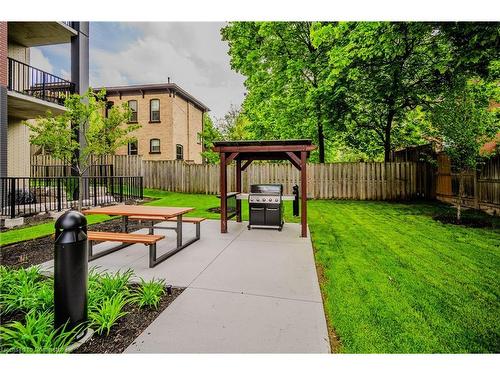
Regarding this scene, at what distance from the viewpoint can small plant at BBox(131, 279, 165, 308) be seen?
3135 mm

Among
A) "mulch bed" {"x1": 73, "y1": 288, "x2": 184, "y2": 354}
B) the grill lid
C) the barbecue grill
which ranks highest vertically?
the grill lid

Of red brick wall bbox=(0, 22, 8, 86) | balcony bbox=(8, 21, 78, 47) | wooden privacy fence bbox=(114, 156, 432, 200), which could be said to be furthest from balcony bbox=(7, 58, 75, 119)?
wooden privacy fence bbox=(114, 156, 432, 200)

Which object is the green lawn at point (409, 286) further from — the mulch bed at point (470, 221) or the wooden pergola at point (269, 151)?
the wooden pergola at point (269, 151)

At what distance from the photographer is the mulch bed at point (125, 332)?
2.38m

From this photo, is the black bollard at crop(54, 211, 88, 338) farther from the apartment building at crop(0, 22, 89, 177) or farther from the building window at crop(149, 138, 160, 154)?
the building window at crop(149, 138, 160, 154)

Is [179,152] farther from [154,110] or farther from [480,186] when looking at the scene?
[480,186]

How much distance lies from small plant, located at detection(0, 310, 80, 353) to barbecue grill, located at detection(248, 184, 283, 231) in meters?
5.29

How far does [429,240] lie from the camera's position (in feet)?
20.7

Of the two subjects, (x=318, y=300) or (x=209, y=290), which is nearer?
(x=318, y=300)

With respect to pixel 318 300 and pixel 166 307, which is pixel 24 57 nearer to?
pixel 166 307

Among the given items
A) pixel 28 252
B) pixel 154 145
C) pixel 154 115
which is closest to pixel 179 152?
pixel 154 145
